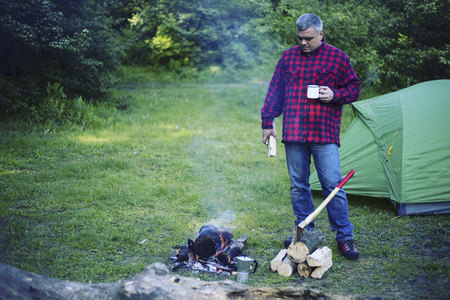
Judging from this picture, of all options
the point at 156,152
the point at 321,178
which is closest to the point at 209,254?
the point at 321,178

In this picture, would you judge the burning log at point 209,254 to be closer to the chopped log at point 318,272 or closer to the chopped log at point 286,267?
the chopped log at point 286,267

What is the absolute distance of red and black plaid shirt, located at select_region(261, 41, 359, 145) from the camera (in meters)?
3.09

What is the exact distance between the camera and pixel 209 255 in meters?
3.21

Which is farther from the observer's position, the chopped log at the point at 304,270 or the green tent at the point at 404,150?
the green tent at the point at 404,150

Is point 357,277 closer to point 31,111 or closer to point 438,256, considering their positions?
point 438,256

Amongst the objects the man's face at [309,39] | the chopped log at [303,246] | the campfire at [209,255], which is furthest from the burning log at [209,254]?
the man's face at [309,39]

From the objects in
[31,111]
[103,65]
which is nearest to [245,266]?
[31,111]

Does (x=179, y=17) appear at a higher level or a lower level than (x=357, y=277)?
higher

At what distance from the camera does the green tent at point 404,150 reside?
406 cm

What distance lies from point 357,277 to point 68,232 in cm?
259

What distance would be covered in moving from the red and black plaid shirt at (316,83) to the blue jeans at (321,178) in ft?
0.36

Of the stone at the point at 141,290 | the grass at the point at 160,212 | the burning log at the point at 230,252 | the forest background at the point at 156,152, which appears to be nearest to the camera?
the stone at the point at 141,290

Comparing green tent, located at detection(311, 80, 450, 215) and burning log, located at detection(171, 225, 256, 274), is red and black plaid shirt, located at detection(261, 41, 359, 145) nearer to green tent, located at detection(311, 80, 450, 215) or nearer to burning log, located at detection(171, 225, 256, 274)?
burning log, located at detection(171, 225, 256, 274)

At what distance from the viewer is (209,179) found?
5387mm
